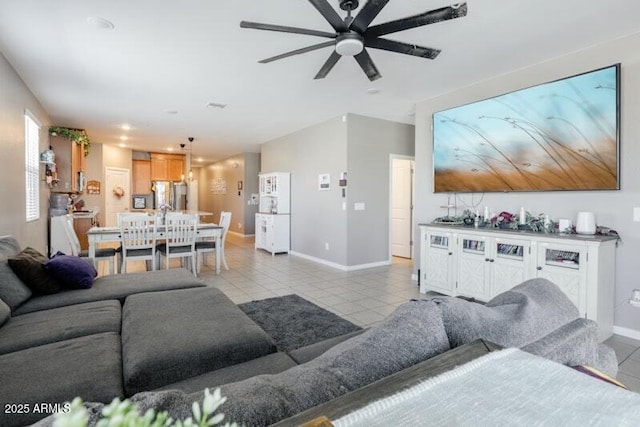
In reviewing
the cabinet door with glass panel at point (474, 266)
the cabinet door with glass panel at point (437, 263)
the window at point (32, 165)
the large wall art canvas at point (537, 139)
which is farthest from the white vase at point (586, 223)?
the window at point (32, 165)

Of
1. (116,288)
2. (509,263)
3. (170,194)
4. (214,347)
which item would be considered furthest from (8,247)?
(170,194)

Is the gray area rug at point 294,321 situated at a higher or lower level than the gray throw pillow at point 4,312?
lower

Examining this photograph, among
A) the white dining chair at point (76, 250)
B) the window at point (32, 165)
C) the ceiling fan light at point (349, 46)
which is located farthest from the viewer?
the white dining chair at point (76, 250)

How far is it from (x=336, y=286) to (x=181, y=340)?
3153 mm

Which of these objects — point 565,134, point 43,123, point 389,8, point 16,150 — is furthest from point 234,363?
point 43,123

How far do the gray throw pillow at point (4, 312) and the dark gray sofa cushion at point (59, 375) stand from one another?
0.55 metres

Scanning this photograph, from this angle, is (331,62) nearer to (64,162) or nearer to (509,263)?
(509,263)

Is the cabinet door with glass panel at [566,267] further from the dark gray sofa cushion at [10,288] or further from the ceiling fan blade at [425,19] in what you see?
the dark gray sofa cushion at [10,288]

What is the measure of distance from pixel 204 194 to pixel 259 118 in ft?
27.2

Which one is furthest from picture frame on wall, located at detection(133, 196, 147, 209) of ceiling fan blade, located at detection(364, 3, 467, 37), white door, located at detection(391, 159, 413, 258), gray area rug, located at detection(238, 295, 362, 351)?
ceiling fan blade, located at detection(364, 3, 467, 37)

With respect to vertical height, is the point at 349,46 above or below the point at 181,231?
above

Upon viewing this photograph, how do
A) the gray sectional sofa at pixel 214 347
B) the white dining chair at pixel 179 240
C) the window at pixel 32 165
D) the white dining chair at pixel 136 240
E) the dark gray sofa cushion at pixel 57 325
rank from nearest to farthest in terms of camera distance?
the gray sectional sofa at pixel 214 347 → the dark gray sofa cushion at pixel 57 325 → the window at pixel 32 165 → the white dining chair at pixel 136 240 → the white dining chair at pixel 179 240

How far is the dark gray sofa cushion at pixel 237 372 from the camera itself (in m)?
1.41

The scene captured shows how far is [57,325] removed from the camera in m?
1.92
